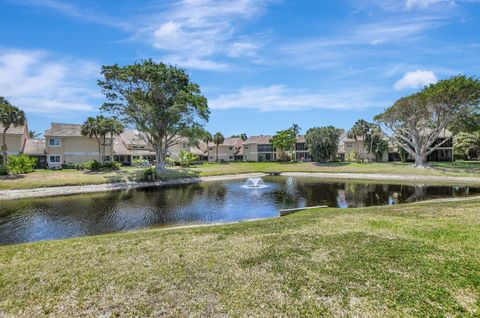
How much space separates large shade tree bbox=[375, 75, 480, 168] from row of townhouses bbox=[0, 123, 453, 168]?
6.59m

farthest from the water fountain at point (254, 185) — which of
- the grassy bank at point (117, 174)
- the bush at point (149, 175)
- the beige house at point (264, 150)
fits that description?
the beige house at point (264, 150)

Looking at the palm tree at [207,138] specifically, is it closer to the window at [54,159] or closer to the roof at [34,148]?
the window at [54,159]

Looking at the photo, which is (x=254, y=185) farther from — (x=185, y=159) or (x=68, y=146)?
(x=68, y=146)

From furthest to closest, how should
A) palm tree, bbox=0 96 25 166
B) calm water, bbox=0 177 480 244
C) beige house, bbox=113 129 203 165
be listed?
beige house, bbox=113 129 203 165 → palm tree, bbox=0 96 25 166 → calm water, bbox=0 177 480 244

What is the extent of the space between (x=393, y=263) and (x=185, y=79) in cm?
4598

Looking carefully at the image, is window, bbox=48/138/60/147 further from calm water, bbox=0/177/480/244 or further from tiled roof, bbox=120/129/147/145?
calm water, bbox=0/177/480/244

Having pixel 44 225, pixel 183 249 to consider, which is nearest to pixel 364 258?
pixel 183 249

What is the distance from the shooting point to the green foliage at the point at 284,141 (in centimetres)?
7881

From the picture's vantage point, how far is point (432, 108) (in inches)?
1959

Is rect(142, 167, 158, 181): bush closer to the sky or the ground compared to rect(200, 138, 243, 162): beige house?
closer to the ground

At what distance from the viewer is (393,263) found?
746 cm

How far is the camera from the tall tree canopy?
43375 mm

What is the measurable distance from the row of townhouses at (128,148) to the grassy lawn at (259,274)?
43.5m

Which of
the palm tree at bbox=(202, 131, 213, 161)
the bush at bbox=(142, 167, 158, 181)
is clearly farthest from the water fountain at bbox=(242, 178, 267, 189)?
the bush at bbox=(142, 167, 158, 181)
